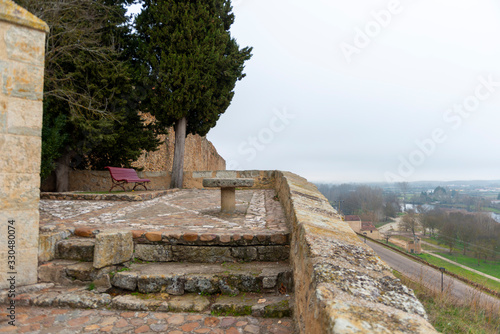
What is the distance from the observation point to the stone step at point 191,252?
292 centimetres

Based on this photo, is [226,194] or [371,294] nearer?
[371,294]

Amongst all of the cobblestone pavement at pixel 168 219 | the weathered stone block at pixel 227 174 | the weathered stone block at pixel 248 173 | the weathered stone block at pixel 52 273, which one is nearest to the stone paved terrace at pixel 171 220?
the cobblestone pavement at pixel 168 219

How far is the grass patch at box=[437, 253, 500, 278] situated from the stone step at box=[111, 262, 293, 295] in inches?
944

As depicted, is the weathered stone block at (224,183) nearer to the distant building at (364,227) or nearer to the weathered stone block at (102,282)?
the weathered stone block at (102,282)

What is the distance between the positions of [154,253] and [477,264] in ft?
89.8

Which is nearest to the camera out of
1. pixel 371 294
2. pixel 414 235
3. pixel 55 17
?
pixel 371 294

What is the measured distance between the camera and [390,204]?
37.0 metres

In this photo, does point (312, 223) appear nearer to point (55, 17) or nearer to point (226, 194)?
point (226, 194)

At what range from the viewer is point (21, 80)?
2492 mm

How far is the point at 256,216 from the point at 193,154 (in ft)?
53.6

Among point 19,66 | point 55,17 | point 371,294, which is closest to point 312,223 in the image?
point 371,294

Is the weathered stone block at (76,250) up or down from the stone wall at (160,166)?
down

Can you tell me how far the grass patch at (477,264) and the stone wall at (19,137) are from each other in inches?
1006

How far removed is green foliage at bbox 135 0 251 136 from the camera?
29.0ft
